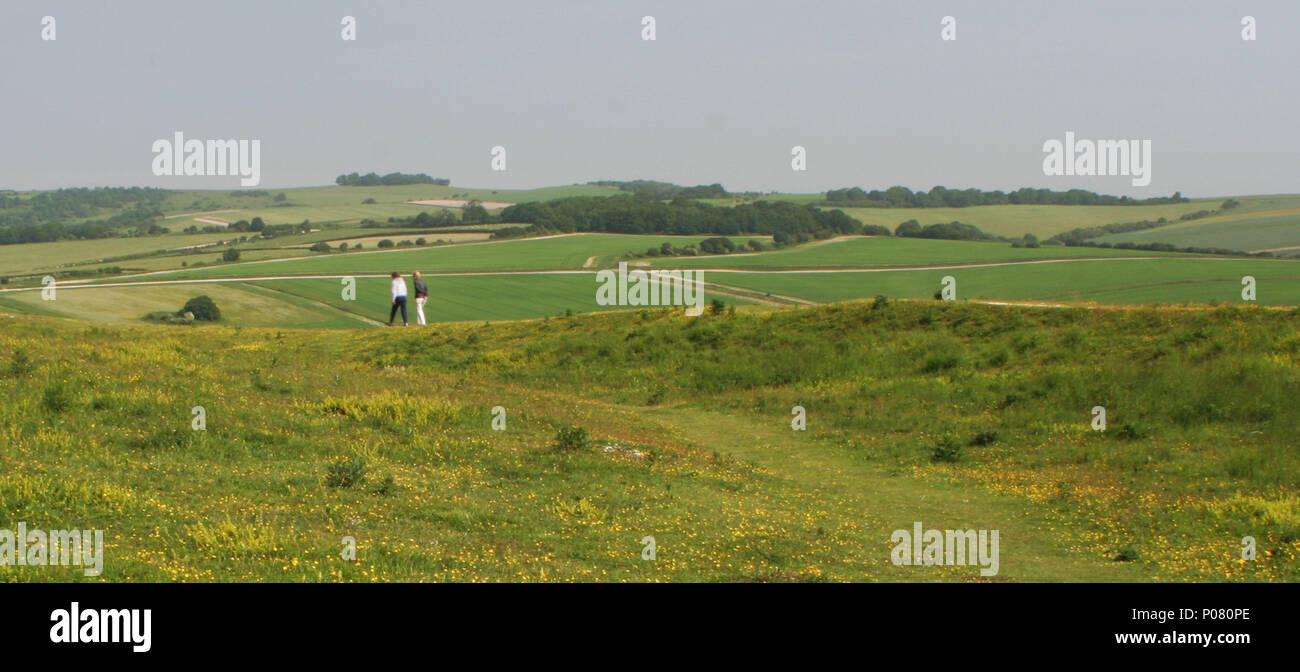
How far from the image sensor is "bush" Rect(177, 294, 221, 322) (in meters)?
68.3

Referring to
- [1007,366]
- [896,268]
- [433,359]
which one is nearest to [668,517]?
[1007,366]

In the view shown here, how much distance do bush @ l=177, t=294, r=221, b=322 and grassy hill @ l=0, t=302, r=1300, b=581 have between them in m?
36.8

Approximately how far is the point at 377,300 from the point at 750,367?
53.1 meters

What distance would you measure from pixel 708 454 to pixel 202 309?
58032 millimetres

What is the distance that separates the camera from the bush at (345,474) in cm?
1429

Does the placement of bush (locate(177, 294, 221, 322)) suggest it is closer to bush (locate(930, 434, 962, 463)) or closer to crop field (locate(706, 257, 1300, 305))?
crop field (locate(706, 257, 1300, 305))

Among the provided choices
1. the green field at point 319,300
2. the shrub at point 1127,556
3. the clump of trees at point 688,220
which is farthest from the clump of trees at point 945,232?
the shrub at point 1127,556

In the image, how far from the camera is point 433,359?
34.6 meters

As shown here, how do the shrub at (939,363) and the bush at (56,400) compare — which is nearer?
the bush at (56,400)

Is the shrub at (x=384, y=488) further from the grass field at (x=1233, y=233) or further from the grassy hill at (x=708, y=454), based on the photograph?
the grass field at (x=1233, y=233)

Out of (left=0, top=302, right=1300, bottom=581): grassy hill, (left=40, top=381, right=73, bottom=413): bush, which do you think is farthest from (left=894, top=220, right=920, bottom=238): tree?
(left=40, top=381, right=73, bottom=413): bush

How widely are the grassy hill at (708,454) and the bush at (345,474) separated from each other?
7.5 inches
